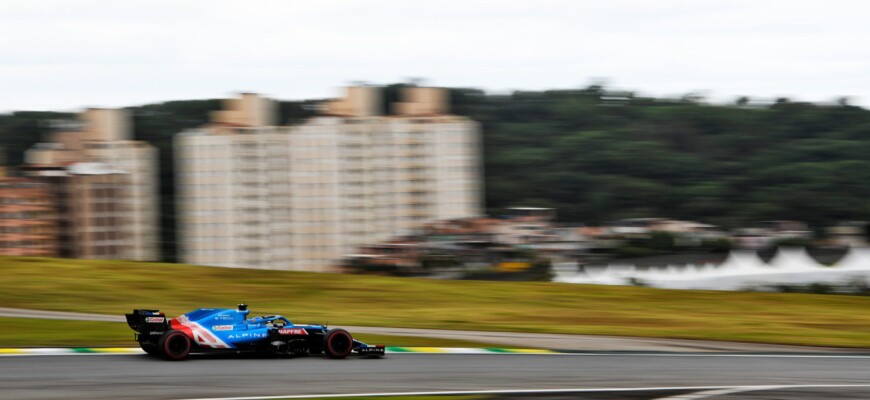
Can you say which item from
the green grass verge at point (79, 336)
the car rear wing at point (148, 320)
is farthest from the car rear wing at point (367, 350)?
the car rear wing at point (148, 320)

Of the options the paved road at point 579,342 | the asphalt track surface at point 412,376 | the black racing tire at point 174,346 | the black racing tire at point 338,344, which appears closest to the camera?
the asphalt track surface at point 412,376

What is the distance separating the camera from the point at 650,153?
10888cm

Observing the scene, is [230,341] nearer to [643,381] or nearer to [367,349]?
[367,349]

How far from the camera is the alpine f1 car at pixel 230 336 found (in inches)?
618

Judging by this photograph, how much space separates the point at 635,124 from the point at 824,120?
67.8 ft

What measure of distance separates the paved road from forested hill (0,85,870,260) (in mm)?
73831

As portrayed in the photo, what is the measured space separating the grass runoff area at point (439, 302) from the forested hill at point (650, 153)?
210 ft

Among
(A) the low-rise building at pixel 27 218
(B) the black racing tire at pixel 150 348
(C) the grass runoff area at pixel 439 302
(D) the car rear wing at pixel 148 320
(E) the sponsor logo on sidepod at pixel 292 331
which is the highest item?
(D) the car rear wing at pixel 148 320

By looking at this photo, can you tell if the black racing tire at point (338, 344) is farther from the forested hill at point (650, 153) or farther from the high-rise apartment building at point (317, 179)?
the forested hill at point (650, 153)

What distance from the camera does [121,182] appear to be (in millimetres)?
88750

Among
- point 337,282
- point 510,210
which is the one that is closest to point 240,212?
point 510,210

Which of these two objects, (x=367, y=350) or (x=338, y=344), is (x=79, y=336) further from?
(x=367, y=350)

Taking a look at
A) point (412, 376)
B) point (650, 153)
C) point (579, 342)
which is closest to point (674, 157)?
point (650, 153)

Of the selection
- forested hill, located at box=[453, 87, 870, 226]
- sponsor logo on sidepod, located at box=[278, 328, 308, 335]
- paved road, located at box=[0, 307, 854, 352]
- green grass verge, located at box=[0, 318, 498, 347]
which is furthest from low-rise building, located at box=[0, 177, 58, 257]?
sponsor logo on sidepod, located at box=[278, 328, 308, 335]
